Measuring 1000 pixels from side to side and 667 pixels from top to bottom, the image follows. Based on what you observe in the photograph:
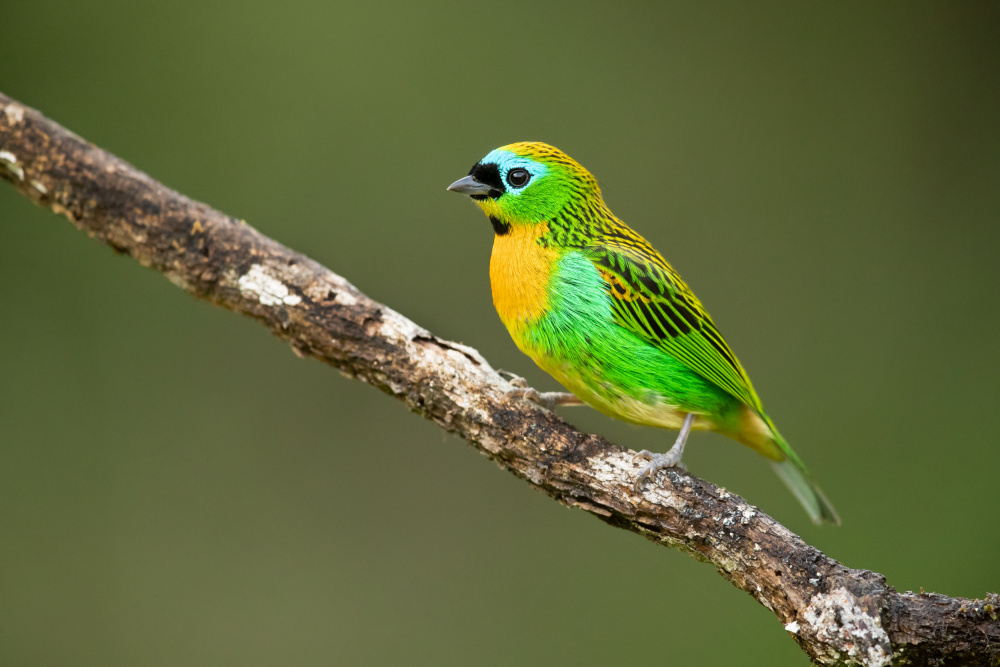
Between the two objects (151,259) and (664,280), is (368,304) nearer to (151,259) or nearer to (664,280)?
(151,259)

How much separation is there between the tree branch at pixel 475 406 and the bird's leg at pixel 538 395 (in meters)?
0.08

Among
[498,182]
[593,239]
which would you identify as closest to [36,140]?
[498,182]

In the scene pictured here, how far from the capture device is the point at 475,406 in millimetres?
2857

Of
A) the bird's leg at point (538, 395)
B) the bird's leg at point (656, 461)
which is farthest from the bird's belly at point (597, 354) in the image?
the bird's leg at point (656, 461)

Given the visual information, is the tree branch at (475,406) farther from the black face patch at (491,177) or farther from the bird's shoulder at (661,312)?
the black face patch at (491,177)

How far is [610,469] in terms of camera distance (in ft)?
8.81

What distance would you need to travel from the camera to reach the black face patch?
3109mm

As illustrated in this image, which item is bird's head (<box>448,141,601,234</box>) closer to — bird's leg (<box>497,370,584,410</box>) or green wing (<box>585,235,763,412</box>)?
green wing (<box>585,235,763,412</box>)

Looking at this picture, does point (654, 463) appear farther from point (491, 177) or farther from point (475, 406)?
point (491, 177)

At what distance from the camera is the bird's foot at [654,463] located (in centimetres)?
263

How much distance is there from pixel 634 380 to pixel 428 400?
30.5 inches

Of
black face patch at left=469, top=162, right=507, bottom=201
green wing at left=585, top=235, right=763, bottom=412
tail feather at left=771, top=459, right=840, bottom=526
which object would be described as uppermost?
black face patch at left=469, top=162, right=507, bottom=201

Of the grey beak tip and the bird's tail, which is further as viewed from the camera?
the bird's tail

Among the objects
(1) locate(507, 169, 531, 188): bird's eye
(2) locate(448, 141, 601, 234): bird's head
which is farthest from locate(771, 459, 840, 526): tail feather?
(1) locate(507, 169, 531, 188): bird's eye
